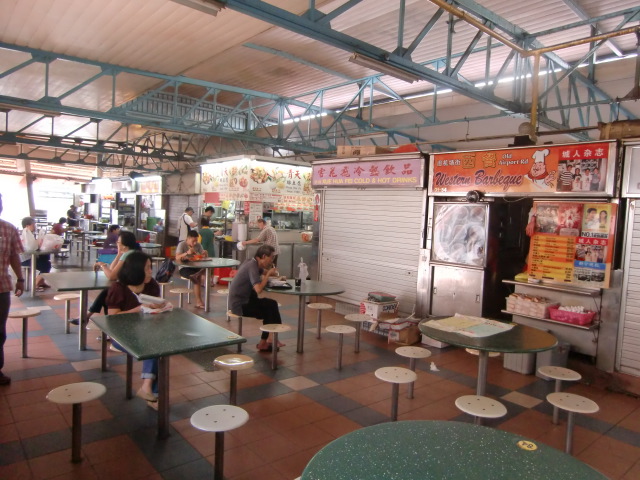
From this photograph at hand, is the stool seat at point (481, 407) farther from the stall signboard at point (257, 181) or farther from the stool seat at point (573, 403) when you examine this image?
the stall signboard at point (257, 181)

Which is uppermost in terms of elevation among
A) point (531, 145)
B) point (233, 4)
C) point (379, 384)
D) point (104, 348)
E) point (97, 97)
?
point (97, 97)

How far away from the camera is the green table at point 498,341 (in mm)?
3703

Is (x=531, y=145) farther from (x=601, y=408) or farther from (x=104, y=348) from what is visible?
(x=104, y=348)

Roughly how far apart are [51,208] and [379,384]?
26007mm

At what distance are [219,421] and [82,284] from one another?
11.9 ft

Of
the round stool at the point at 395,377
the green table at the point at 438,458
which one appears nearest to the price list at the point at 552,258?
the round stool at the point at 395,377

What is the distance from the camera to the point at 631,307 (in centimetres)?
527

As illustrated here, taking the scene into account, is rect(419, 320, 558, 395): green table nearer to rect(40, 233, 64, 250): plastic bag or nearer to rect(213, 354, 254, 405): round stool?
rect(213, 354, 254, 405): round stool

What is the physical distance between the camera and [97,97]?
11141 millimetres

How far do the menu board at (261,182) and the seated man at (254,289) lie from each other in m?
5.13

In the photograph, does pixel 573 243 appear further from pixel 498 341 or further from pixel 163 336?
pixel 163 336

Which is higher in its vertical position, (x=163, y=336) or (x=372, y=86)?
(x=372, y=86)

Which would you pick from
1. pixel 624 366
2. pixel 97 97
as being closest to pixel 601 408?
pixel 624 366

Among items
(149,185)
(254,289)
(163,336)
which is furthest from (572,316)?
(149,185)
